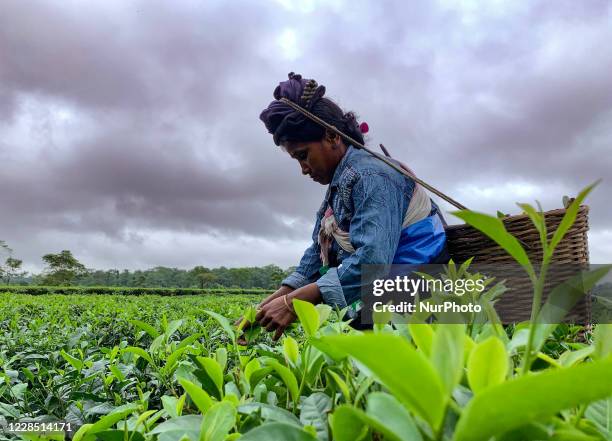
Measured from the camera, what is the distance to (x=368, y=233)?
2264 mm

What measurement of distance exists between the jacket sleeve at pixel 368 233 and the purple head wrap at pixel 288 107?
601mm

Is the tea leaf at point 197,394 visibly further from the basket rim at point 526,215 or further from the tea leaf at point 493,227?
the basket rim at point 526,215

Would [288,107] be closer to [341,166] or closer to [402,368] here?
[341,166]

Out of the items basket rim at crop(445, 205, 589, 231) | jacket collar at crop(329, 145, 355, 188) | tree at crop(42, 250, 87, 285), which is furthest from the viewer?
tree at crop(42, 250, 87, 285)

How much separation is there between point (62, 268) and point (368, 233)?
212ft

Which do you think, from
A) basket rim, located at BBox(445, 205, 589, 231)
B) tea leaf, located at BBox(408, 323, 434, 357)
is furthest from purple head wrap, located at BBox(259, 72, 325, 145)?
tea leaf, located at BBox(408, 323, 434, 357)

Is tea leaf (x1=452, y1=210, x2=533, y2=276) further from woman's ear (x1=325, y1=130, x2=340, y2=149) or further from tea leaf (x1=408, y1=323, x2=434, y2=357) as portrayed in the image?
woman's ear (x1=325, y1=130, x2=340, y2=149)

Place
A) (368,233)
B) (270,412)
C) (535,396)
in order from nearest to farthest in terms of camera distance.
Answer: (535,396) → (270,412) → (368,233)

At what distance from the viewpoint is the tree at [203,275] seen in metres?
60.5

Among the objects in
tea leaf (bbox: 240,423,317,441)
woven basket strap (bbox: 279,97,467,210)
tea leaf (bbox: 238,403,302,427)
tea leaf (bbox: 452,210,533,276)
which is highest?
woven basket strap (bbox: 279,97,467,210)

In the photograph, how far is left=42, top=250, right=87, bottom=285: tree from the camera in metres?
58.4

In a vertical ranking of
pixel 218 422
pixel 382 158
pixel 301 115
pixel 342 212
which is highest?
pixel 301 115

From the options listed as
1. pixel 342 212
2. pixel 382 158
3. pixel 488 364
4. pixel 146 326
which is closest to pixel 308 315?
pixel 488 364

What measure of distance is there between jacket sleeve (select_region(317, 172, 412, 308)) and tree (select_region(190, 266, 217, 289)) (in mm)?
59158
